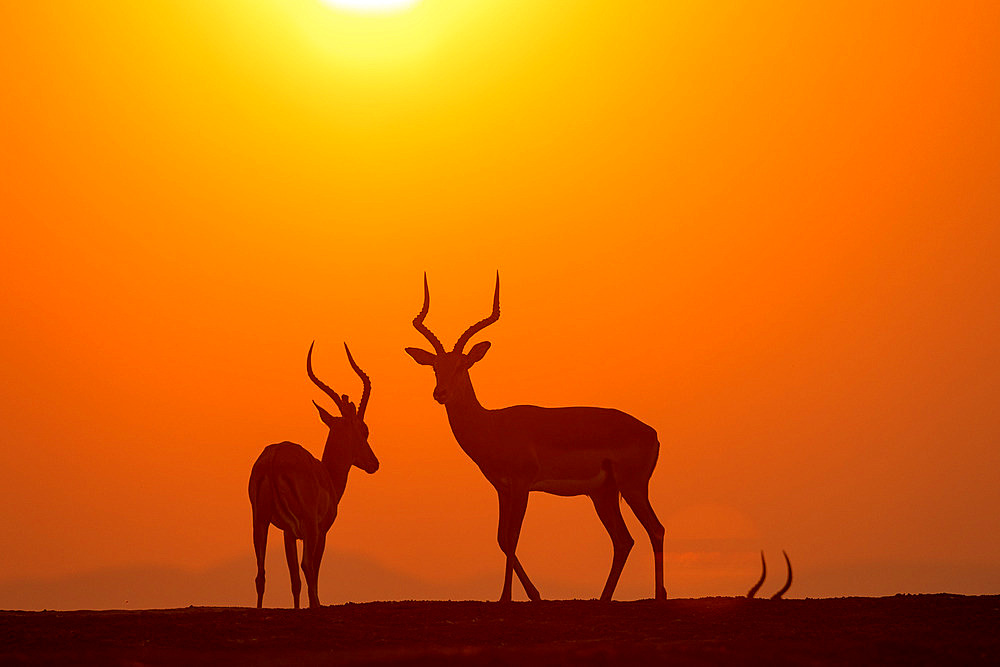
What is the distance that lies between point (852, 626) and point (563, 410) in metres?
7.50

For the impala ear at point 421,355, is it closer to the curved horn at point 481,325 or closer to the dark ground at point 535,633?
the curved horn at point 481,325

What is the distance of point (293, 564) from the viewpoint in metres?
24.7

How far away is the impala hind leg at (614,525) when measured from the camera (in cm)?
2523

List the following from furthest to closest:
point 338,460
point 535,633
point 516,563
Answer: point 338,460, point 516,563, point 535,633

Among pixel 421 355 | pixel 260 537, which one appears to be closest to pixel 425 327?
pixel 421 355

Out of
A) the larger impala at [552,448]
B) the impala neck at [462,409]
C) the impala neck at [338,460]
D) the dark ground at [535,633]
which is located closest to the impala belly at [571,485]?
the larger impala at [552,448]

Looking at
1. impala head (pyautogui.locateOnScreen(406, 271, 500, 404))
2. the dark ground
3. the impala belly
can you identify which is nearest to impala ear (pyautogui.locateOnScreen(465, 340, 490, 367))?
impala head (pyautogui.locateOnScreen(406, 271, 500, 404))

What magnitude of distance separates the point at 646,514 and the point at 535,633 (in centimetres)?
679

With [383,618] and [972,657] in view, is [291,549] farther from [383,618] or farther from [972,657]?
[972,657]

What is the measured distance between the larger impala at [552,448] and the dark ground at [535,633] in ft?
10.4

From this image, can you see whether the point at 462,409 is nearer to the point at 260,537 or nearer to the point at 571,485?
the point at 571,485

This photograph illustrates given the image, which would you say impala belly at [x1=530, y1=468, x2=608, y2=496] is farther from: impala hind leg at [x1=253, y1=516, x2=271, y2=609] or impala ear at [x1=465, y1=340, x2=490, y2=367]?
impala hind leg at [x1=253, y1=516, x2=271, y2=609]

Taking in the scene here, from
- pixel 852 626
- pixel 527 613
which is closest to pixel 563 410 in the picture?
pixel 527 613

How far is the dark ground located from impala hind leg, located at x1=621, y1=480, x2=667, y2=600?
3155 mm
